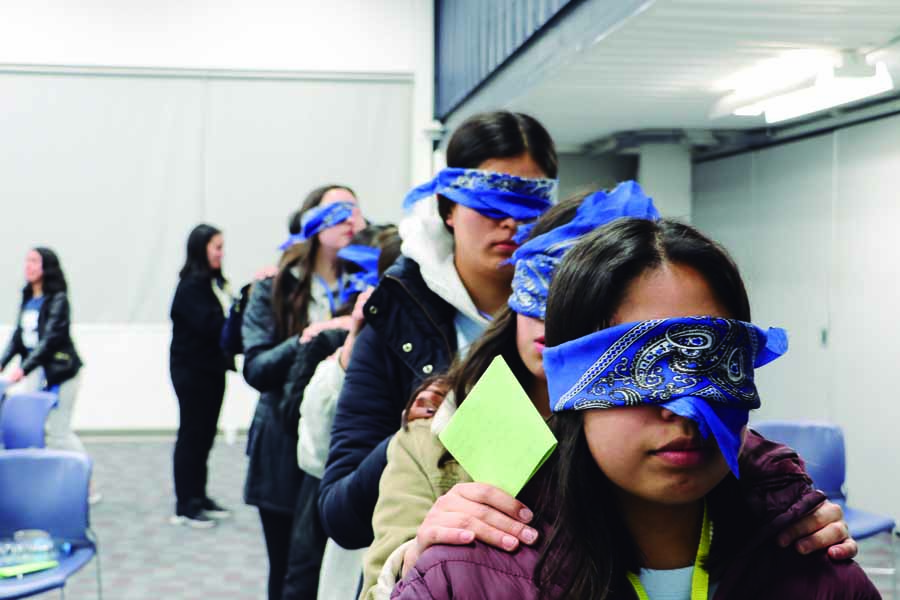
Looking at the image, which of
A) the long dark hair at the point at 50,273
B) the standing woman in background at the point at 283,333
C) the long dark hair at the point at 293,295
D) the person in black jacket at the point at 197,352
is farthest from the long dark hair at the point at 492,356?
the long dark hair at the point at 50,273

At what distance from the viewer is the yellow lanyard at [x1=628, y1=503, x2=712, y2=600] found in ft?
3.38

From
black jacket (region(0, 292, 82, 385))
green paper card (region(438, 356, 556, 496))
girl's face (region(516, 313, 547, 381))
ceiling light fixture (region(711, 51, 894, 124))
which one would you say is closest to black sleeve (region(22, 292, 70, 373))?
black jacket (region(0, 292, 82, 385))

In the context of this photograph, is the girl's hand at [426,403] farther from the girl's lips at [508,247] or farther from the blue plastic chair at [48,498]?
the blue plastic chair at [48,498]

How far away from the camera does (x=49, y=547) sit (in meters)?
3.74

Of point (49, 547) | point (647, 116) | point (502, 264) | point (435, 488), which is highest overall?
point (647, 116)

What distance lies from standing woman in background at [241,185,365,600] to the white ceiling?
1.33 meters

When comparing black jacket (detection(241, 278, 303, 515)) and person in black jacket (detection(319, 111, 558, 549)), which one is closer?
person in black jacket (detection(319, 111, 558, 549))

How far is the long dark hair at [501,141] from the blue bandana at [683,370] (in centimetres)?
87

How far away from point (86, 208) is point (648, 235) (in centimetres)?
885

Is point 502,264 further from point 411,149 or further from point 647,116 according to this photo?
point 411,149

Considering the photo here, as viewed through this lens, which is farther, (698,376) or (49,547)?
(49,547)

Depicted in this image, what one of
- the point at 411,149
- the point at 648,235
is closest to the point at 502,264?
the point at 648,235

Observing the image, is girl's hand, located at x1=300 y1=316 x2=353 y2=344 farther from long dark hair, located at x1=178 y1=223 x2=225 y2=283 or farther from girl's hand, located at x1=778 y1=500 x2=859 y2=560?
long dark hair, located at x1=178 y1=223 x2=225 y2=283

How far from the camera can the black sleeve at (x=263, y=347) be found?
3039 millimetres
